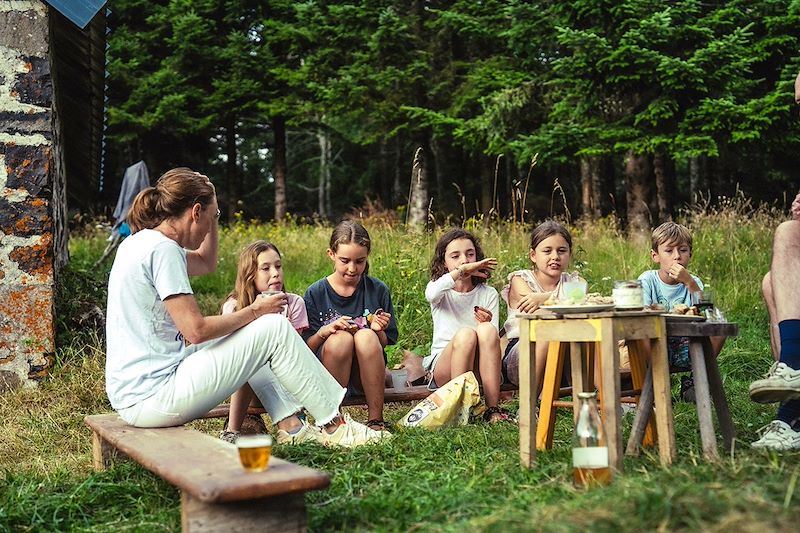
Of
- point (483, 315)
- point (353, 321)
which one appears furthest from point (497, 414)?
point (353, 321)

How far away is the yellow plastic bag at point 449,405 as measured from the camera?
14.0 feet

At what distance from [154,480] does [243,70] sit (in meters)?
16.0

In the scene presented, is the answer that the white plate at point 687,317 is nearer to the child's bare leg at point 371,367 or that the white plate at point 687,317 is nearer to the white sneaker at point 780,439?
the white sneaker at point 780,439

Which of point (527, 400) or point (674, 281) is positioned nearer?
point (527, 400)

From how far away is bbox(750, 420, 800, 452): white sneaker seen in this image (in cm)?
336

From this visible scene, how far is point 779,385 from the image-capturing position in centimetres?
324

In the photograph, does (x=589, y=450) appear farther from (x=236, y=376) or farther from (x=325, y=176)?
(x=325, y=176)

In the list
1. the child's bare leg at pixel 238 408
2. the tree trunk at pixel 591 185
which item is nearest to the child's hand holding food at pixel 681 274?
the child's bare leg at pixel 238 408

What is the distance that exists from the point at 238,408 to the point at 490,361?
1351 millimetres

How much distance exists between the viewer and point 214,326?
3297mm

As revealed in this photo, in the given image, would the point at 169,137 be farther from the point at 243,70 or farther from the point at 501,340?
the point at 501,340

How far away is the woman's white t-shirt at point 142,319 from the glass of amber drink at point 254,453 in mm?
1044

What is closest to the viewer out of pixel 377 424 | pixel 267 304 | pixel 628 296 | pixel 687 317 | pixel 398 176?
pixel 628 296

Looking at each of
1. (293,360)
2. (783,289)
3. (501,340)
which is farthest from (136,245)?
(783,289)
